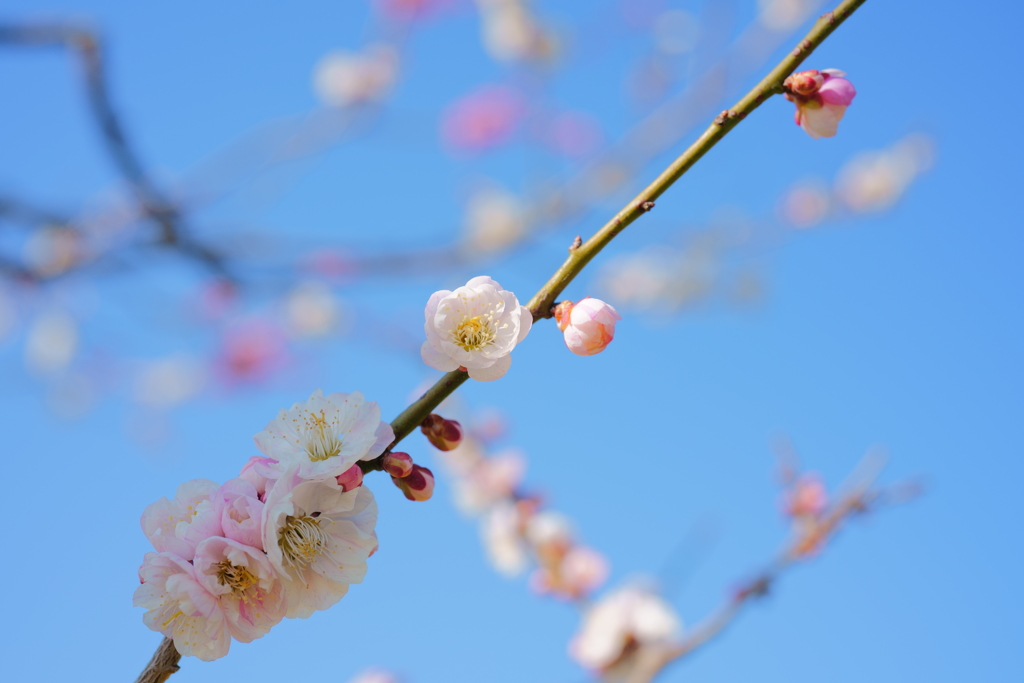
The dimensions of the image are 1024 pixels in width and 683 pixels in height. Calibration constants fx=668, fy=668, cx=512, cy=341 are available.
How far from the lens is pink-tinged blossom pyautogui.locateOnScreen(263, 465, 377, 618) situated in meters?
0.92

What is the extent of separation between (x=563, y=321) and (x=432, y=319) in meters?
0.19

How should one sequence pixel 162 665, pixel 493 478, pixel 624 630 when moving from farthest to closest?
pixel 493 478 → pixel 624 630 → pixel 162 665

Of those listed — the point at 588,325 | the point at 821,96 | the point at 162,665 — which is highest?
the point at 821,96

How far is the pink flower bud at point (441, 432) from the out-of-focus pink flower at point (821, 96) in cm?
77

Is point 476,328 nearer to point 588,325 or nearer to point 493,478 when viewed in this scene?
point 588,325

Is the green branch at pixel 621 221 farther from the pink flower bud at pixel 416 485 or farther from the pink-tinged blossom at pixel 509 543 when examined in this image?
the pink-tinged blossom at pixel 509 543

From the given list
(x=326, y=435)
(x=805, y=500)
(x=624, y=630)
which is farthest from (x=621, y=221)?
(x=624, y=630)

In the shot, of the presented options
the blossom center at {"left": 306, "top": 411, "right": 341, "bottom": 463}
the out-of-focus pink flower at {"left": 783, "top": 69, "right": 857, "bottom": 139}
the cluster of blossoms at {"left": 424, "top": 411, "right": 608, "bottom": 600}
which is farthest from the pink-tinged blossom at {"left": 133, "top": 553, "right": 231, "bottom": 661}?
the cluster of blossoms at {"left": 424, "top": 411, "right": 608, "bottom": 600}

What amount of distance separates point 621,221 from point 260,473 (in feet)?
1.96

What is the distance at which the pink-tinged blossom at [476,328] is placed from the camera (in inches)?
36.9

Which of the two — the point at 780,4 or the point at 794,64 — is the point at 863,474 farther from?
the point at 780,4

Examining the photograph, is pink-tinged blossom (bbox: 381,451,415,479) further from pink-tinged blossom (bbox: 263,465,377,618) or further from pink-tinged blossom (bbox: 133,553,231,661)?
pink-tinged blossom (bbox: 133,553,231,661)

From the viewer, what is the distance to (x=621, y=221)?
914mm

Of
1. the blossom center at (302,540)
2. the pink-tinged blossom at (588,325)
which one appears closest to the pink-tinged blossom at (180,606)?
the blossom center at (302,540)
